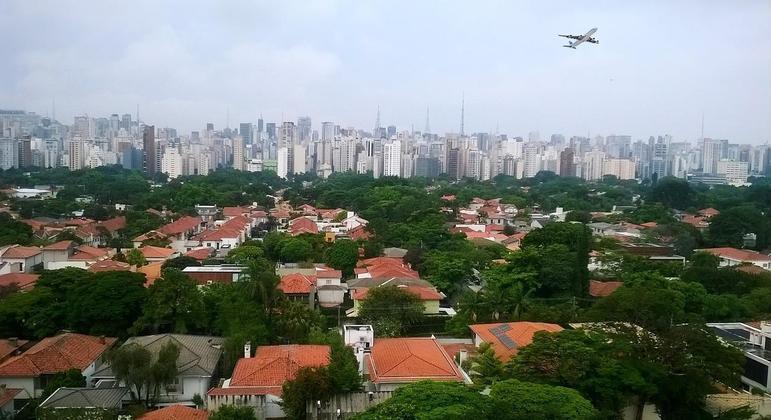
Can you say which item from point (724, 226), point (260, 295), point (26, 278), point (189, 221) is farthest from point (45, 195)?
point (724, 226)

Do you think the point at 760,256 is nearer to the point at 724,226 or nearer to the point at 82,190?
the point at 724,226

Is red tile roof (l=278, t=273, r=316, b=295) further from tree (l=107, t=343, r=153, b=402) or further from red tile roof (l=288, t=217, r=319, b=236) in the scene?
red tile roof (l=288, t=217, r=319, b=236)

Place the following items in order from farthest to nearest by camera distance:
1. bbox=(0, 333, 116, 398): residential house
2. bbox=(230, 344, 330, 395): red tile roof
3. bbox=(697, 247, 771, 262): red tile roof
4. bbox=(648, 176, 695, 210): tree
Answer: bbox=(648, 176, 695, 210): tree
bbox=(697, 247, 771, 262): red tile roof
bbox=(0, 333, 116, 398): residential house
bbox=(230, 344, 330, 395): red tile roof

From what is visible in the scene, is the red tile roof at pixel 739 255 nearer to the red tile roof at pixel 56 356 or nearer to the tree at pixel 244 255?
the tree at pixel 244 255

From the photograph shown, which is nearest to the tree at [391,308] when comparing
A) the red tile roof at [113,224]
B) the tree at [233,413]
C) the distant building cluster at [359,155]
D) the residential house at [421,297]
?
the residential house at [421,297]

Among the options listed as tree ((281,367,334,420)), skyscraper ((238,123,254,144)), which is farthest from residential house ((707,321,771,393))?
skyscraper ((238,123,254,144))

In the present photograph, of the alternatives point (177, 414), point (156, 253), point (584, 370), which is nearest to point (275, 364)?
point (177, 414)
